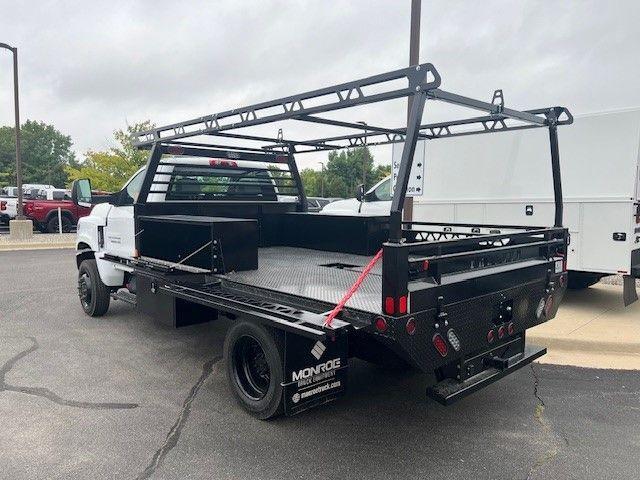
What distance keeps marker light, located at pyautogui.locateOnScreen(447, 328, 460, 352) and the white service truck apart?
139 inches

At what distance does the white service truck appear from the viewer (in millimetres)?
6285

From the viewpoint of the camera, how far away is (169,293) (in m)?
4.20

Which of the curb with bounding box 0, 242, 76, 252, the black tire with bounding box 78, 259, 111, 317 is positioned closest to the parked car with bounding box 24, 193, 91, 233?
the curb with bounding box 0, 242, 76, 252

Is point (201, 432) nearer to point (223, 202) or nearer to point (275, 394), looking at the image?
point (275, 394)

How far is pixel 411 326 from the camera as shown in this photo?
2814 mm

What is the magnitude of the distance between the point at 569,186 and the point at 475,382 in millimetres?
4451

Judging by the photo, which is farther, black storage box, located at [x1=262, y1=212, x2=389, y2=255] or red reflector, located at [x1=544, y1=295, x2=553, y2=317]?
black storage box, located at [x1=262, y1=212, x2=389, y2=255]

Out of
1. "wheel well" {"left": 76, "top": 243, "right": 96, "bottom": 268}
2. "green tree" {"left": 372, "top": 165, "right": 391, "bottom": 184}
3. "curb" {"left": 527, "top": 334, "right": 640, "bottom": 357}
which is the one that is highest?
"green tree" {"left": 372, "top": 165, "right": 391, "bottom": 184}

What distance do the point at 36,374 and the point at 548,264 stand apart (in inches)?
178

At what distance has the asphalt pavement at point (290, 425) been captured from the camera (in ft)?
10.2

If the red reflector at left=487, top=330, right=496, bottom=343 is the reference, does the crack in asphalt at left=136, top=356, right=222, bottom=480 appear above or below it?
below

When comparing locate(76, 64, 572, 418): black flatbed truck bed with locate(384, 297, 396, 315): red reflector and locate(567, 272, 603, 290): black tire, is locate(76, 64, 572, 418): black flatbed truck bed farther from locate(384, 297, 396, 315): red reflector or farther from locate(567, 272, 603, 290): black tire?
locate(567, 272, 603, 290): black tire

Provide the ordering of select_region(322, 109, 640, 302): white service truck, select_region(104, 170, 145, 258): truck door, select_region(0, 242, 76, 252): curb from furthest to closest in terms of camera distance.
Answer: select_region(0, 242, 76, 252): curb
select_region(322, 109, 640, 302): white service truck
select_region(104, 170, 145, 258): truck door

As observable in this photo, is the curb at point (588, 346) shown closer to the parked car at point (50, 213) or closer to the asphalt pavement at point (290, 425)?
the asphalt pavement at point (290, 425)
